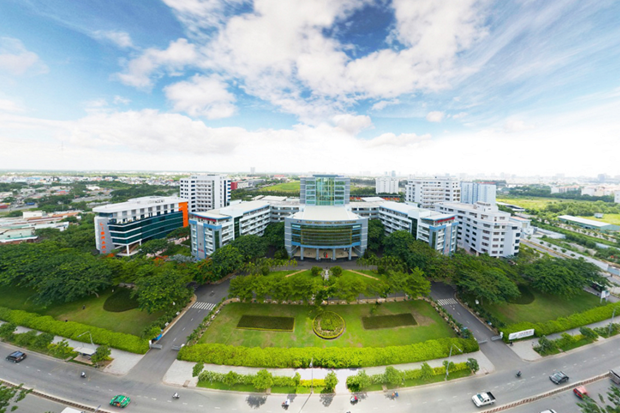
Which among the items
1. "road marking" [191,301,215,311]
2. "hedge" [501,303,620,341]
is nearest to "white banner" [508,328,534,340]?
"hedge" [501,303,620,341]

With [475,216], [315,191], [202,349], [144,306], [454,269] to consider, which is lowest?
[202,349]

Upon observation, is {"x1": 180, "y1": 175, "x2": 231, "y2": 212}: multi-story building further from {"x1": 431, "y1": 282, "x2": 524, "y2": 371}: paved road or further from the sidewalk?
{"x1": 431, "y1": 282, "x2": 524, "y2": 371}: paved road

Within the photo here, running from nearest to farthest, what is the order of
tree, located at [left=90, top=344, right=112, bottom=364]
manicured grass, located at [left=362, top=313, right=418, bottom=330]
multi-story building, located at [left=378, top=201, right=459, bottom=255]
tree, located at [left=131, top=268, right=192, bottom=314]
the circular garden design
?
tree, located at [left=90, top=344, right=112, bottom=364], the circular garden design, tree, located at [left=131, top=268, right=192, bottom=314], manicured grass, located at [left=362, top=313, right=418, bottom=330], multi-story building, located at [left=378, top=201, right=459, bottom=255]

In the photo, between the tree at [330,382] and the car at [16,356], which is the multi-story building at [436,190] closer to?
the tree at [330,382]

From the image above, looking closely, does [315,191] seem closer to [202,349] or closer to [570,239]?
[202,349]

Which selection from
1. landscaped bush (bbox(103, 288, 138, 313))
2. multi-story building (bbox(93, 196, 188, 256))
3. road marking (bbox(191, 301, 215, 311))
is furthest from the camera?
multi-story building (bbox(93, 196, 188, 256))

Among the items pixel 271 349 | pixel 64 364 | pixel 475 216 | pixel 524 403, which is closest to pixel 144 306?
pixel 64 364
